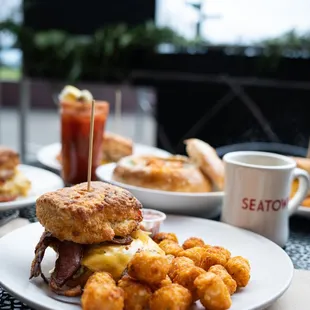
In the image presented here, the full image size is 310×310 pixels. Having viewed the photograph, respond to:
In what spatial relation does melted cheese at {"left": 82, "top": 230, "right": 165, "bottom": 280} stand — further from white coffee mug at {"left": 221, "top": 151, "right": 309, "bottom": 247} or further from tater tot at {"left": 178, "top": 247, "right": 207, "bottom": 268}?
white coffee mug at {"left": 221, "top": 151, "right": 309, "bottom": 247}

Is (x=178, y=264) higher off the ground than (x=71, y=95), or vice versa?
(x=71, y=95)

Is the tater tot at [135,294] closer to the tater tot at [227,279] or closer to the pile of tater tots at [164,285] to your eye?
the pile of tater tots at [164,285]

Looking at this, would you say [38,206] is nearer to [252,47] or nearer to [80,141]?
[80,141]

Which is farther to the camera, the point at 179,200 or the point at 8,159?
the point at 8,159

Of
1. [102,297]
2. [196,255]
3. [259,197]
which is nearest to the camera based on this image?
[102,297]

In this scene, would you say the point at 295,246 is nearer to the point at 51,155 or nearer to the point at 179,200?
the point at 179,200

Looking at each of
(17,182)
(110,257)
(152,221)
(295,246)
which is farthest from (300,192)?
(17,182)

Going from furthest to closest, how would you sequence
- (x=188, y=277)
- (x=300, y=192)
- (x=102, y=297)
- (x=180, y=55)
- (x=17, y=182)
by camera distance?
(x=180, y=55) < (x=17, y=182) < (x=300, y=192) < (x=188, y=277) < (x=102, y=297)
